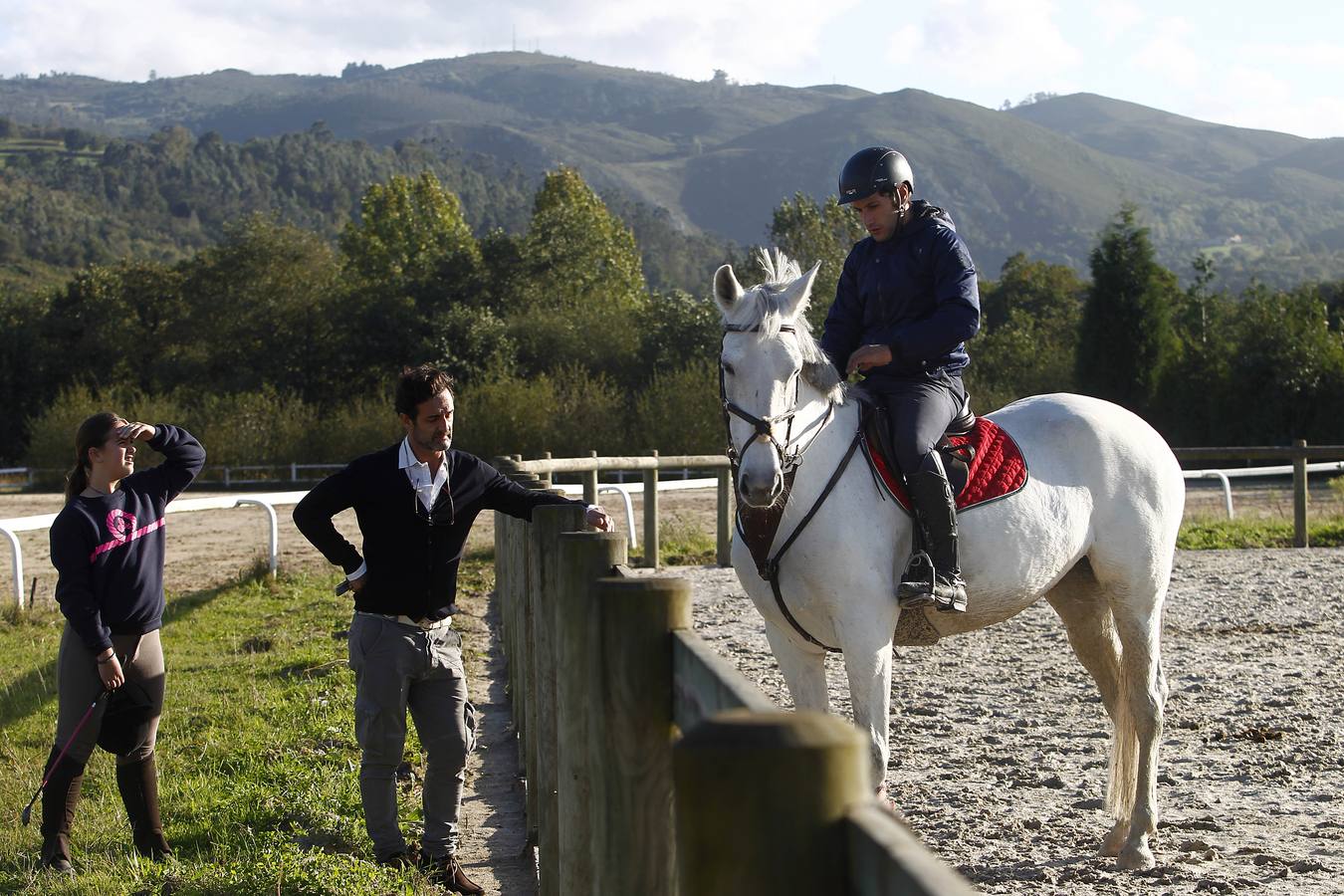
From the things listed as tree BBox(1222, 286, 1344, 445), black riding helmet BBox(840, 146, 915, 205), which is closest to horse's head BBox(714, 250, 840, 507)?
black riding helmet BBox(840, 146, 915, 205)

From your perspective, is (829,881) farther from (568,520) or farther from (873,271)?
(873,271)

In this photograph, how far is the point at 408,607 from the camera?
4473 millimetres

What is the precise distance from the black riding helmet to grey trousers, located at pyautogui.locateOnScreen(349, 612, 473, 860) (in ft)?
7.49

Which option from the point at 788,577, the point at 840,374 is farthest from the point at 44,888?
the point at 840,374

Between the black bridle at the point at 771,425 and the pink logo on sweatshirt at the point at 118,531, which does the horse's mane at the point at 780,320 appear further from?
the pink logo on sweatshirt at the point at 118,531

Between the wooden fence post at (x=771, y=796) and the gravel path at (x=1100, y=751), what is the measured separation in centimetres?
338

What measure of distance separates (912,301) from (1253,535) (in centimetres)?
1286

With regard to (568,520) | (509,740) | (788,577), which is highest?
(568,520)

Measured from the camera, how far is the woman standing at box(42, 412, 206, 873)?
475 centimetres

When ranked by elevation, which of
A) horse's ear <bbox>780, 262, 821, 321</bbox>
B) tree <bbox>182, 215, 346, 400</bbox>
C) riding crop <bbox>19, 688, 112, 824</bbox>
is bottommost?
riding crop <bbox>19, 688, 112, 824</bbox>

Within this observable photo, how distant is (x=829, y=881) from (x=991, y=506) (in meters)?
3.94

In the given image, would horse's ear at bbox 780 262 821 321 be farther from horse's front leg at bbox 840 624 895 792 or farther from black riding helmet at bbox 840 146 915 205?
horse's front leg at bbox 840 624 895 792

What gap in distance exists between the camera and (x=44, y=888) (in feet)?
14.5

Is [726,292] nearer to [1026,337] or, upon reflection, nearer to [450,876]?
[450,876]
